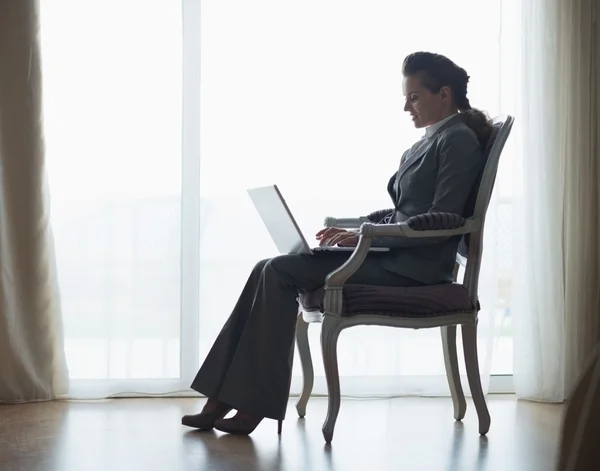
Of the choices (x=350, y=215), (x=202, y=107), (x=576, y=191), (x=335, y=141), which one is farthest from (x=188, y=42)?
(x=576, y=191)

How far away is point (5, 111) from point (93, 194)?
45 centimetres

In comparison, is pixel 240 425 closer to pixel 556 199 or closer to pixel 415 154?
pixel 415 154

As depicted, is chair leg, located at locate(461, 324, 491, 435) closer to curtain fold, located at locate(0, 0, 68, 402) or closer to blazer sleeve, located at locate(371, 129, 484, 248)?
blazer sleeve, located at locate(371, 129, 484, 248)

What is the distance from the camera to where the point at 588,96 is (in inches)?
150

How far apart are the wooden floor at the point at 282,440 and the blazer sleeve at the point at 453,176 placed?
0.61m

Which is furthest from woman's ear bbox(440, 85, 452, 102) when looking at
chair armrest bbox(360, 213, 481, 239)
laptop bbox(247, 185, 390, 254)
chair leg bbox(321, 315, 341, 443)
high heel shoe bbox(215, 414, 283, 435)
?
high heel shoe bbox(215, 414, 283, 435)

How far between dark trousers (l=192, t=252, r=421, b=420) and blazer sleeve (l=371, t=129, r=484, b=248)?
4.8 inches

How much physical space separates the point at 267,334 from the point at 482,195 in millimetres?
809

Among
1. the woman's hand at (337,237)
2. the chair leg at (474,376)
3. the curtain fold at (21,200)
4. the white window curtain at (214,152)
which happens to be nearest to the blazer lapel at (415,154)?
the woman's hand at (337,237)

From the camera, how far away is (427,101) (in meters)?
3.13

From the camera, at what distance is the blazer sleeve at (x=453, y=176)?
2.95m

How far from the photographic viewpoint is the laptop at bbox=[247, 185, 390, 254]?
9.26ft

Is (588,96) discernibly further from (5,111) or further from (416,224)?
(5,111)

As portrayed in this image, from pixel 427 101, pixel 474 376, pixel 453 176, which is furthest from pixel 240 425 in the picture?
pixel 427 101
